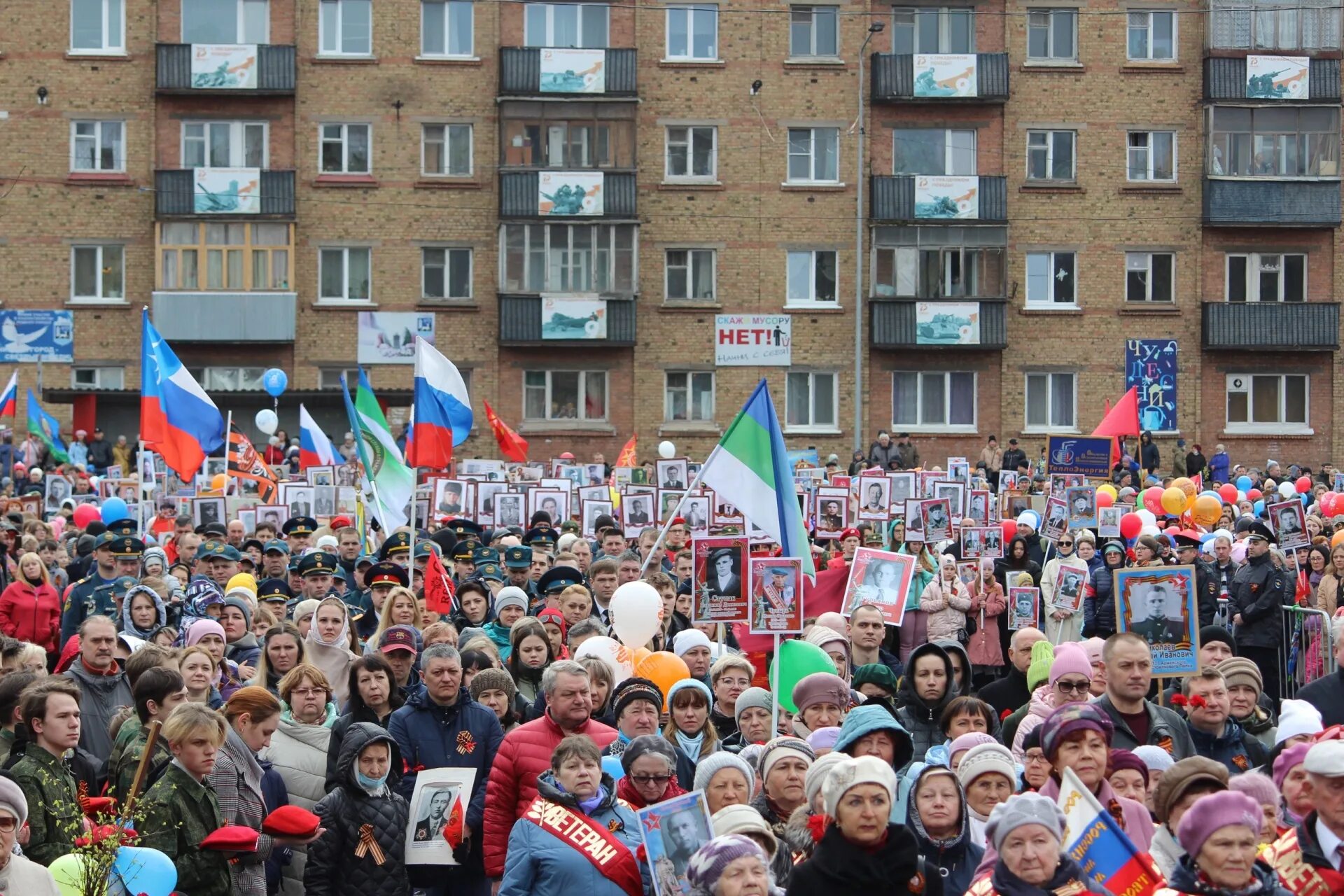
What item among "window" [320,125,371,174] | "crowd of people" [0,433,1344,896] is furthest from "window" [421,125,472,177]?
"crowd of people" [0,433,1344,896]

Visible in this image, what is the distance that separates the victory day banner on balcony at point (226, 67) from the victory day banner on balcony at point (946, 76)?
14.5 meters

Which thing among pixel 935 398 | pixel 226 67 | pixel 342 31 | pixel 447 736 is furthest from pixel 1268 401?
pixel 447 736

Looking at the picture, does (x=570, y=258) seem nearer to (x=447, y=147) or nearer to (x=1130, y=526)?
(x=447, y=147)

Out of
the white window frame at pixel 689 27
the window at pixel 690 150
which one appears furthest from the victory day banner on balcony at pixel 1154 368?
the white window frame at pixel 689 27

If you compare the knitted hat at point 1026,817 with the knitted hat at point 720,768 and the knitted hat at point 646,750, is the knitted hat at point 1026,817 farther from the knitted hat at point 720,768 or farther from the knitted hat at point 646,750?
the knitted hat at point 646,750

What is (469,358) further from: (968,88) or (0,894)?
(0,894)

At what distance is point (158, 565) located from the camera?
15867 mm

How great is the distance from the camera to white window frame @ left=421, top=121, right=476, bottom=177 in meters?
44.2

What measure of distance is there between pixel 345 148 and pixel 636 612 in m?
33.4

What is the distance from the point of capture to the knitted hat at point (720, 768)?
26.3ft

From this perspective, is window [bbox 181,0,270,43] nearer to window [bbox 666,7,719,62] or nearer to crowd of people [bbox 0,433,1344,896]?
window [bbox 666,7,719,62]

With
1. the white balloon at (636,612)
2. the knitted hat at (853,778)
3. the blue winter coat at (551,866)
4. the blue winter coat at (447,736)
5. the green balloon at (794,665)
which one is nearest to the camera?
the knitted hat at (853,778)

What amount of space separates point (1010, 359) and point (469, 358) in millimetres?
11988

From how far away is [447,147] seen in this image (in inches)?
1743
